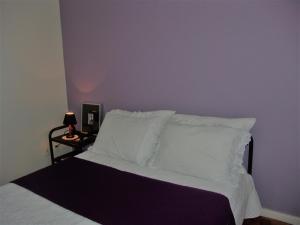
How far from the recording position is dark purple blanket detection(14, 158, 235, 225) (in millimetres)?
1383

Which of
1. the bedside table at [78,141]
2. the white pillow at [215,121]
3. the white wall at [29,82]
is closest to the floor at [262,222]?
the white pillow at [215,121]

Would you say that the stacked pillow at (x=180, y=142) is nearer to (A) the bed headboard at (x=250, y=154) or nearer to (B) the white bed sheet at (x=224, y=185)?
(B) the white bed sheet at (x=224, y=185)

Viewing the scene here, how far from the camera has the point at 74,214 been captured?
144 cm

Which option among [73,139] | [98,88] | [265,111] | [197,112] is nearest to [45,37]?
[98,88]

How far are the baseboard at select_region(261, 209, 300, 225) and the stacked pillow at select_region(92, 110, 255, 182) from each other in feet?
1.84

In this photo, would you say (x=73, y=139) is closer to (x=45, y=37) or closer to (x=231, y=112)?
(x=45, y=37)

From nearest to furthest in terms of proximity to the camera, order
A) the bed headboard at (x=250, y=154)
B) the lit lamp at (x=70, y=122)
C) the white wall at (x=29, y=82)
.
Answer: the bed headboard at (x=250, y=154) → the white wall at (x=29, y=82) → the lit lamp at (x=70, y=122)

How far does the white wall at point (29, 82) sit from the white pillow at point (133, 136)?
923mm

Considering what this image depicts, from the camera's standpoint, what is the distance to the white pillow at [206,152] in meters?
1.73

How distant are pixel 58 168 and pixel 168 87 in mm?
1101

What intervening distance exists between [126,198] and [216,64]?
1.17 meters

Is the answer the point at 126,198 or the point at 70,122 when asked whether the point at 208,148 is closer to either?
the point at 126,198

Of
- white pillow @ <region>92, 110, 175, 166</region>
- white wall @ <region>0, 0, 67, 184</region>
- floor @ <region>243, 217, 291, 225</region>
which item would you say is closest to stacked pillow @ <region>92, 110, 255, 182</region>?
white pillow @ <region>92, 110, 175, 166</region>

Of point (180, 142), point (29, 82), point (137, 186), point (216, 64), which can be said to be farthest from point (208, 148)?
point (29, 82)
